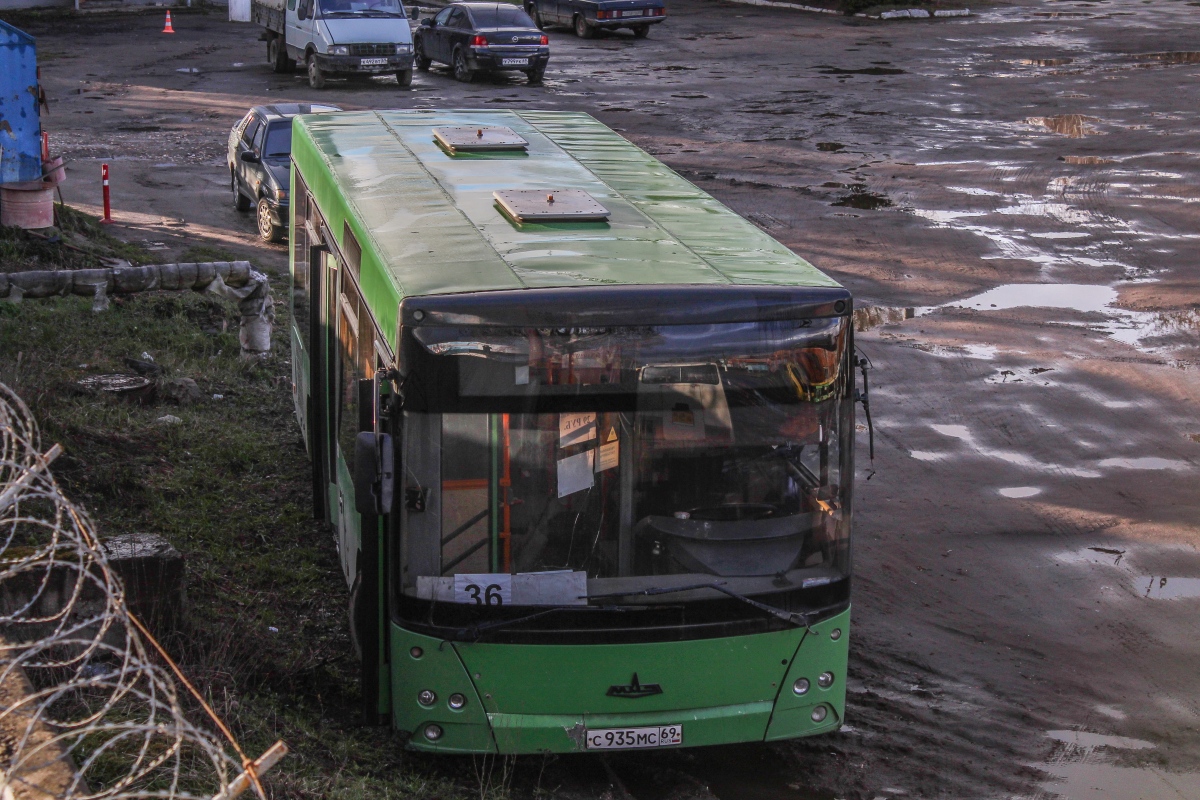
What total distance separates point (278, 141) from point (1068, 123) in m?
16.5

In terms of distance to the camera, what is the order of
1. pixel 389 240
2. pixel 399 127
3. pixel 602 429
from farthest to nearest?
pixel 399 127 → pixel 389 240 → pixel 602 429

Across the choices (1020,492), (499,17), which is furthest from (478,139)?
(499,17)

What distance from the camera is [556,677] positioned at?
235 inches

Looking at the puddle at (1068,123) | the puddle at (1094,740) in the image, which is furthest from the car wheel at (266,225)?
the puddle at (1068,123)

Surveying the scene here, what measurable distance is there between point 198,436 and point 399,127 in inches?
132

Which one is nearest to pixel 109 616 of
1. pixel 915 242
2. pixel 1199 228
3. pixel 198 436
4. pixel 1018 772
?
pixel 1018 772

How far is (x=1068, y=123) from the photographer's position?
26.4 metres

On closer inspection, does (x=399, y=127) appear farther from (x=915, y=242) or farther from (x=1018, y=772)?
(x=915, y=242)

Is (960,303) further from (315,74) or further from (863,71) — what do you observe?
(863,71)

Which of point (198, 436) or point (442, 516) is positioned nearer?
point (442, 516)

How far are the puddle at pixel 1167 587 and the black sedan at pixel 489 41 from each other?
24.9 m

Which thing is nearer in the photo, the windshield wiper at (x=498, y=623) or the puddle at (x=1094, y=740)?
the windshield wiper at (x=498, y=623)

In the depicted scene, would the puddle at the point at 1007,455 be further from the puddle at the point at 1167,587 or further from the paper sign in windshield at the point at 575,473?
the paper sign in windshield at the point at 575,473

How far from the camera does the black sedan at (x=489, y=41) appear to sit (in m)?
A: 31.4
